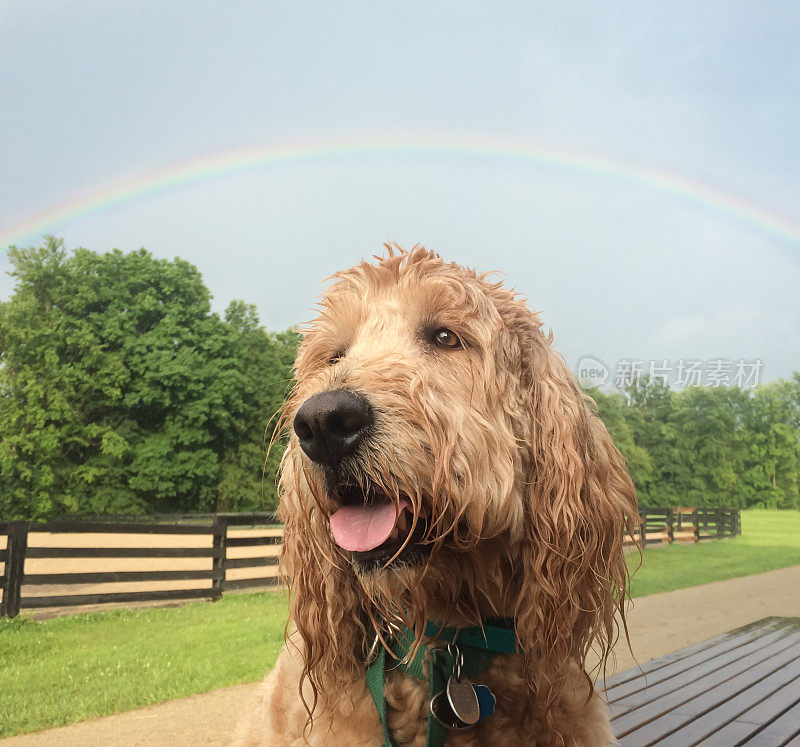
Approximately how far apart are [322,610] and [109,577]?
863 centimetres

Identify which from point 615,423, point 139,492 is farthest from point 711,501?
point 139,492

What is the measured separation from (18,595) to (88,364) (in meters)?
16.2

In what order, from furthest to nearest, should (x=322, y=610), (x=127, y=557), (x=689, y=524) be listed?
1. (x=689, y=524)
2. (x=127, y=557)
3. (x=322, y=610)

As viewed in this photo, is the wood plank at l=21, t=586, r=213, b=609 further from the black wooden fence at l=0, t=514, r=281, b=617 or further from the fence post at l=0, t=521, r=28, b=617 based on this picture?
the fence post at l=0, t=521, r=28, b=617

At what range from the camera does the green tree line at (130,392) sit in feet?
72.4

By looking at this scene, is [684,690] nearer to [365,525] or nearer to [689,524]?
[365,525]

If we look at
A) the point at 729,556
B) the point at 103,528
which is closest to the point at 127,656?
Result: the point at 103,528

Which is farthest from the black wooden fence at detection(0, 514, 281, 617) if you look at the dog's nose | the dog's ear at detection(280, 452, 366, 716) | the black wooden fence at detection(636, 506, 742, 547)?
the black wooden fence at detection(636, 506, 742, 547)

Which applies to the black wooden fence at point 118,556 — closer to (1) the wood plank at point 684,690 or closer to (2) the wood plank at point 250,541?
(2) the wood plank at point 250,541

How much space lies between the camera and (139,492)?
77.1 feet

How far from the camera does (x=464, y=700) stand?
185cm

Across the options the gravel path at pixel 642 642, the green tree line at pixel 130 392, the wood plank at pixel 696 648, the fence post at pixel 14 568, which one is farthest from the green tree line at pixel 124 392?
the wood plank at pixel 696 648

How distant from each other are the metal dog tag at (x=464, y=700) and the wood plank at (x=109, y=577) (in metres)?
8.46

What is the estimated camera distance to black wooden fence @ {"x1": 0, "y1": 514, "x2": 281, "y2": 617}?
341 inches
